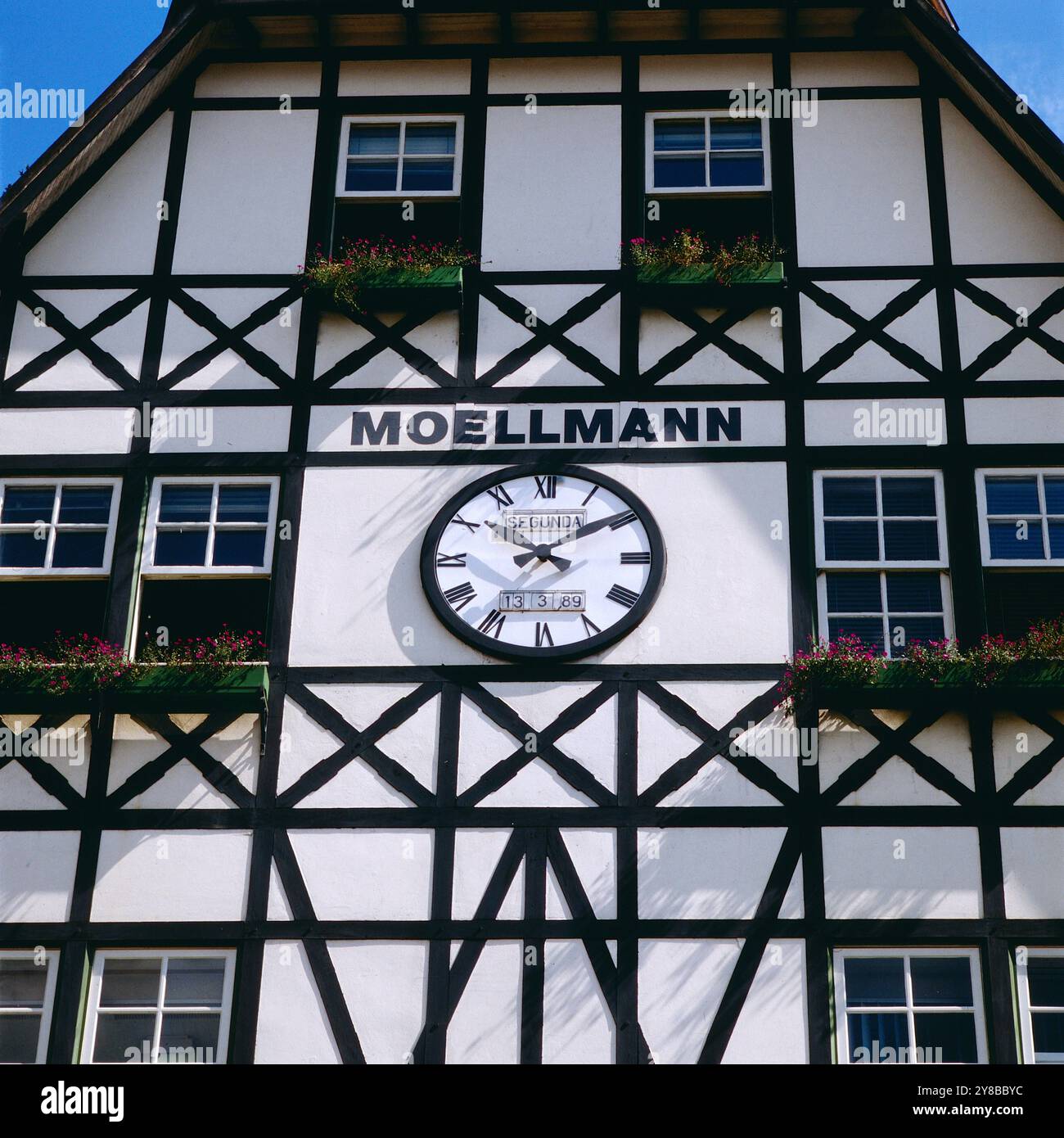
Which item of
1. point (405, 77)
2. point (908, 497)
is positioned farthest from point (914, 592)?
point (405, 77)

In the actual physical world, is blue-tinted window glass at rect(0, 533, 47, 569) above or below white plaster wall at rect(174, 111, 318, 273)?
below

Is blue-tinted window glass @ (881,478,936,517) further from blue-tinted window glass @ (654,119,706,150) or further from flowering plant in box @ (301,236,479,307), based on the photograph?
flowering plant in box @ (301,236,479,307)

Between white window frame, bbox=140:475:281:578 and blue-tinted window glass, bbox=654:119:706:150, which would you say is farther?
blue-tinted window glass, bbox=654:119:706:150

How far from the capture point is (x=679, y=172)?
1412cm

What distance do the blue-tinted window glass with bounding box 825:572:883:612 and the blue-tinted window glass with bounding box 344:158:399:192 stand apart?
13.9ft

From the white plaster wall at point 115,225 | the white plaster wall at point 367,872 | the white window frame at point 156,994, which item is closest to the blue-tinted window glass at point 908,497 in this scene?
the white plaster wall at point 367,872

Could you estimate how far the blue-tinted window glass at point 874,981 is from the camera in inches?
446

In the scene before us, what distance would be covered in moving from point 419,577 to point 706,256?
116 inches

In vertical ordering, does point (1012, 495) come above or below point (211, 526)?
above

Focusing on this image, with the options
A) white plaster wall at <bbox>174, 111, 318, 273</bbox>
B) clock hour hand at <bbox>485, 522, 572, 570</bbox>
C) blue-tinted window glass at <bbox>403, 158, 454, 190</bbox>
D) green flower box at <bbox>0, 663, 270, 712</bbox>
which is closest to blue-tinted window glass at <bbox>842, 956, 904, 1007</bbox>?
clock hour hand at <bbox>485, 522, 572, 570</bbox>

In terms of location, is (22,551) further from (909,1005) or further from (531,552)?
(909,1005)

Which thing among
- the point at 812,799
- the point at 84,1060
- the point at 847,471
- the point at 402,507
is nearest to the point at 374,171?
the point at 402,507

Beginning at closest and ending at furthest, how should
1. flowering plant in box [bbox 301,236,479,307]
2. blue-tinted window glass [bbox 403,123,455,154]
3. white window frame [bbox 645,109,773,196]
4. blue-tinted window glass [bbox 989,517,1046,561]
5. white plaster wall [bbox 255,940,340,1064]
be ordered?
white plaster wall [bbox 255,940,340,1064]
blue-tinted window glass [bbox 989,517,1046,561]
flowering plant in box [bbox 301,236,479,307]
white window frame [bbox 645,109,773,196]
blue-tinted window glass [bbox 403,123,455,154]

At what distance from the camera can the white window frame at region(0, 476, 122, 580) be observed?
1286 centimetres
